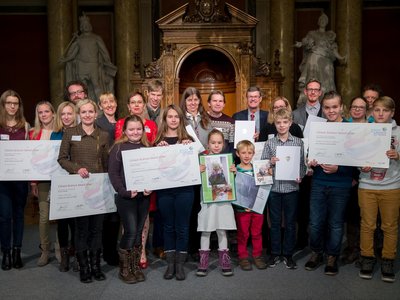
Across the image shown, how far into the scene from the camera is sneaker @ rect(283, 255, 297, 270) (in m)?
4.59

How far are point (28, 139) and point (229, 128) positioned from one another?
197 centimetres

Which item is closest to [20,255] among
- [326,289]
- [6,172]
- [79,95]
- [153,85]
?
[6,172]

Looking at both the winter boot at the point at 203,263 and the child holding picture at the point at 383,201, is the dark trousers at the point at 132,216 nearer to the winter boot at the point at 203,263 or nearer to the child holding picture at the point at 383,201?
the winter boot at the point at 203,263

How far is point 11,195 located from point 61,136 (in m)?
0.74

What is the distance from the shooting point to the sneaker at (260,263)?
4570 mm

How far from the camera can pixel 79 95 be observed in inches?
201

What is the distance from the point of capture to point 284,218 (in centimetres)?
468

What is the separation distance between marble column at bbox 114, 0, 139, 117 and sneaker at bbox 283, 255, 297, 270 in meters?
5.94

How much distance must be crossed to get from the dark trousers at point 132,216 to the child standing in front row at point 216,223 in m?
0.52

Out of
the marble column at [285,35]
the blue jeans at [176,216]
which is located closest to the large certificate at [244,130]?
the blue jeans at [176,216]

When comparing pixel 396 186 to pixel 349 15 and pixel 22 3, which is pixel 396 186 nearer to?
pixel 349 15

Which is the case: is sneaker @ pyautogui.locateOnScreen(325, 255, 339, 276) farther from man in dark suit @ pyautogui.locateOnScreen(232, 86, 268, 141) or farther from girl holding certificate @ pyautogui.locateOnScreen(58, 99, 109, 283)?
girl holding certificate @ pyautogui.locateOnScreen(58, 99, 109, 283)

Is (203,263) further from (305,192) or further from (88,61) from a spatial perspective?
(88,61)

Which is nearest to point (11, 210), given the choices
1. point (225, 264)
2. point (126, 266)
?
point (126, 266)
